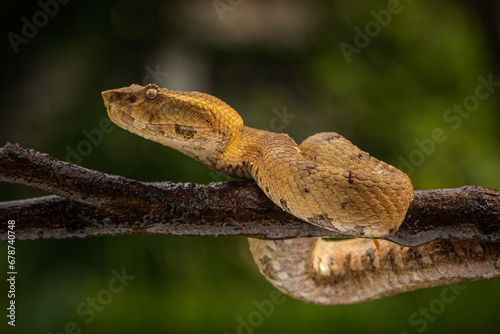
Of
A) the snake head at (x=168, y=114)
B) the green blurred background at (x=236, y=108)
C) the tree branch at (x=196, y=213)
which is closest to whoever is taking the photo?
the tree branch at (x=196, y=213)

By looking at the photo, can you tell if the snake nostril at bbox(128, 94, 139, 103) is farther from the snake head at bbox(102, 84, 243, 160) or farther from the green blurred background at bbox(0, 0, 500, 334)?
the green blurred background at bbox(0, 0, 500, 334)

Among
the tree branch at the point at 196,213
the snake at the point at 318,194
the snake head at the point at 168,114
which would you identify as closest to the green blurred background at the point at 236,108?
the snake at the point at 318,194

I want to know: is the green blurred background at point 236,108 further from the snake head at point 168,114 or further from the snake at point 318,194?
the snake head at point 168,114

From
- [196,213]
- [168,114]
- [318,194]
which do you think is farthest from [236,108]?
[318,194]

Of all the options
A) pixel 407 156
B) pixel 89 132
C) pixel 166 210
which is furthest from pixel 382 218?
pixel 89 132

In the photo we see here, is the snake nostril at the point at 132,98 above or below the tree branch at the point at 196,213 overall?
above

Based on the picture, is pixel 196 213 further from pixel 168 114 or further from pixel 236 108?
pixel 236 108

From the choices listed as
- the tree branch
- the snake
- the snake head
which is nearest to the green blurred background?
the snake
